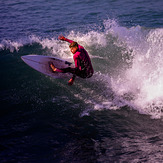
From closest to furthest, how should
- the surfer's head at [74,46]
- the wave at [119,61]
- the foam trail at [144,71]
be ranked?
the surfer's head at [74,46], the foam trail at [144,71], the wave at [119,61]

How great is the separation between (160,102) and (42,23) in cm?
1088

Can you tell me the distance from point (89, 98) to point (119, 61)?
3454mm

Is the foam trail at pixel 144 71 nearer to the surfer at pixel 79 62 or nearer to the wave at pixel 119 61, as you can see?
the wave at pixel 119 61

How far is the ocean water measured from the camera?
4805 millimetres

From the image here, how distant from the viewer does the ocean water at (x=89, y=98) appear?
15.8 ft

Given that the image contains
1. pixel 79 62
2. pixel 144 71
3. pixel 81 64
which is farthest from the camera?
pixel 144 71

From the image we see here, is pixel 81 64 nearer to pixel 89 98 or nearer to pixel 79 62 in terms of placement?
pixel 79 62

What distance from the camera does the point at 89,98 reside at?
22.5 ft

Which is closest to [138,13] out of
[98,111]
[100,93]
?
[100,93]

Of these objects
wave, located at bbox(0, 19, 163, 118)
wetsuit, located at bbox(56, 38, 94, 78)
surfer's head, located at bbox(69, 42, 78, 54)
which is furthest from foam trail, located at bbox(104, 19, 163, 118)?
surfer's head, located at bbox(69, 42, 78, 54)

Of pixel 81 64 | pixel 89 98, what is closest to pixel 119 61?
pixel 89 98

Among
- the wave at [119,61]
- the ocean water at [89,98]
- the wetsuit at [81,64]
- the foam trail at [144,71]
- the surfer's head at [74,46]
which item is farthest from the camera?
the wave at [119,61]

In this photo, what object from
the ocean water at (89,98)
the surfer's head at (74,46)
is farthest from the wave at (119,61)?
the surfer's head at (74,46)

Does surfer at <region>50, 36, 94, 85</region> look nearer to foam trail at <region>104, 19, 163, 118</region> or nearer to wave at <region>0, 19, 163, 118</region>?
wave at <region>0, 19, 163, 118</region>
